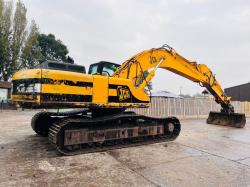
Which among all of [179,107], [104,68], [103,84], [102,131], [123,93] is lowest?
[102,131]

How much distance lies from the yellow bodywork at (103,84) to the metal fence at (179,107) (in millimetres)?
6451

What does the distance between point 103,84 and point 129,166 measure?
6.74 ft

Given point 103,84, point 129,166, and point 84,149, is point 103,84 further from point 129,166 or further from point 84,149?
point 129,166

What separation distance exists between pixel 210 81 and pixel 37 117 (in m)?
6.75

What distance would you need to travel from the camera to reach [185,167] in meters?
4.48

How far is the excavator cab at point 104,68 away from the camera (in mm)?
6496

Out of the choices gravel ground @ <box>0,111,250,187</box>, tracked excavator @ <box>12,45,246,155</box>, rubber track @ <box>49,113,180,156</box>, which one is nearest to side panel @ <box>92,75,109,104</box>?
tracked excavator @ <box>12,45,246,155</box>

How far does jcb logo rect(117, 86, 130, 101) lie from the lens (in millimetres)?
5828

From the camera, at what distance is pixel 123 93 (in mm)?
5906

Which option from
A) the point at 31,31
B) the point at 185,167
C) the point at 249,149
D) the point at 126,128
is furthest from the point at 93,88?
the point at 31,31

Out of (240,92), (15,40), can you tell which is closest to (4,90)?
(15,40)

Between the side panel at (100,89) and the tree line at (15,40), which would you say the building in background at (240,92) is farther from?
the side panel at (100,89)

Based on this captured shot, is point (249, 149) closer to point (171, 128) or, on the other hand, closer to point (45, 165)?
point (171, 128)

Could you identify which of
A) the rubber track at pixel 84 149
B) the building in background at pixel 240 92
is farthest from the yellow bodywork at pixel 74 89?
the building in background at pixel 240 92
